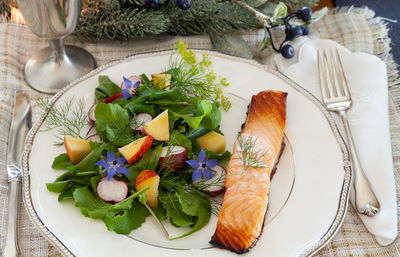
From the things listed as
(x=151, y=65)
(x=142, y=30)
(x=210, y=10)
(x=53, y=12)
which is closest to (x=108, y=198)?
(x=151, y=65)

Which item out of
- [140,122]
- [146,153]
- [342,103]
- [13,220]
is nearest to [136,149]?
[146,153]

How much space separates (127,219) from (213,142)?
452 mm

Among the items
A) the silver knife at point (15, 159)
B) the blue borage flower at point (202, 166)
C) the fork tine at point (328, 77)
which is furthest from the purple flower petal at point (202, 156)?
the fork tine at point (328, 77)

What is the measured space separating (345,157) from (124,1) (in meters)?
1.35

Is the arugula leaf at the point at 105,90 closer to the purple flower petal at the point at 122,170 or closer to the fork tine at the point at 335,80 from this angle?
the purple flower petal at the point at 122,170

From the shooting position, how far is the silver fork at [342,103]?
62.5 inches

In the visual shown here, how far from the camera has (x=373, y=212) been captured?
157cm

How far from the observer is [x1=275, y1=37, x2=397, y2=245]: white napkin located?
156 centimetres

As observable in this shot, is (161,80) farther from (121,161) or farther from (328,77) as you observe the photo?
Result: (328,77)

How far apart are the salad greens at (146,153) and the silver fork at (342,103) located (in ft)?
1.68

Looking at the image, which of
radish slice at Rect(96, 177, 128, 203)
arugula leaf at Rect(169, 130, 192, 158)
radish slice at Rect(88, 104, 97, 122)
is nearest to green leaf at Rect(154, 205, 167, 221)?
radish slice at Rect(96, 177, 128, 203)

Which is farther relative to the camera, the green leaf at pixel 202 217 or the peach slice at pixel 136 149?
the peach slice at pixel 136 149

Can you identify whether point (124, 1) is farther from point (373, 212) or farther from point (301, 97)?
point (373, 212)

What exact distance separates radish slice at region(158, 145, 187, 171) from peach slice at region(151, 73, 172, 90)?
1.10ft
